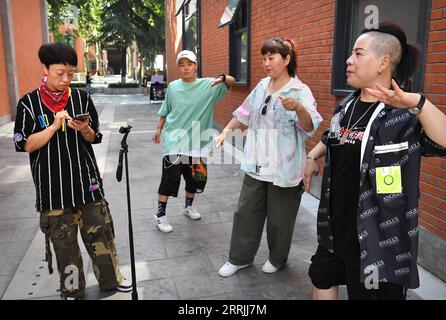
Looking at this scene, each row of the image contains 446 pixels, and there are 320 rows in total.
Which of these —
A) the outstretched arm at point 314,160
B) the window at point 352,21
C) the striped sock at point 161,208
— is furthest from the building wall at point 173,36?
the outstretched arm at point 314,160

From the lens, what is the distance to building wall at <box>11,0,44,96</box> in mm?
14359

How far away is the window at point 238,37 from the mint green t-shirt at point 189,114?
397 cm

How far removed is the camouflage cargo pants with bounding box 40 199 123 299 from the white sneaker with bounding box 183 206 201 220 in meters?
1.65

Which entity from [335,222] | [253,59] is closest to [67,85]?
[335,222]

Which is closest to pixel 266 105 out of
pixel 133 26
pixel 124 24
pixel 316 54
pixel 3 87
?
pixel 316 54

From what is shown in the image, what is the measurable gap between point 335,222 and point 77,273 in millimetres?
1841

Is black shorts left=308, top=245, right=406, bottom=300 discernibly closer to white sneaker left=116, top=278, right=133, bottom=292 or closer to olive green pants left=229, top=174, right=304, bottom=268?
olive green pants left=229, top=174, right=304, bottom=268

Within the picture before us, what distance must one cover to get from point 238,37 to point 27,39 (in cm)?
1020

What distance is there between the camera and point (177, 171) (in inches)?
168

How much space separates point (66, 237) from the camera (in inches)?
108

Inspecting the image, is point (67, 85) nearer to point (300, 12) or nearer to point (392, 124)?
point (392, 124)

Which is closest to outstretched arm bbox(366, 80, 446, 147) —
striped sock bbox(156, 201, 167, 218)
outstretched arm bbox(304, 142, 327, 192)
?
outstretched arm bbox(304, 142, 327, 192)

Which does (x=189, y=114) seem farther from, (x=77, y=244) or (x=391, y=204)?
(x=391, y=204)

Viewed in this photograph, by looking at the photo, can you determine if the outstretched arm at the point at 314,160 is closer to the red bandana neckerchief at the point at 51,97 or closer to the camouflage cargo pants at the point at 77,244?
the camouflage cargo pants at the point at 77,244
